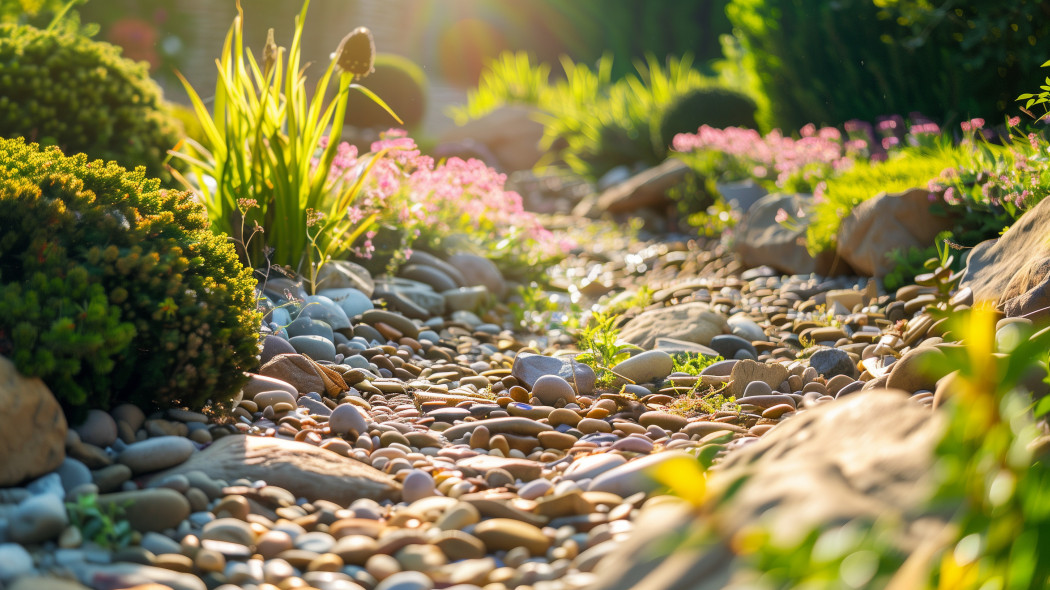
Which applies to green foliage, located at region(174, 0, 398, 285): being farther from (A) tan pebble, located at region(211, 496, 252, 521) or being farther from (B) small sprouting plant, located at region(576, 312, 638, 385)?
(A) tan pebble, located at region(211, 496, 252, 521)

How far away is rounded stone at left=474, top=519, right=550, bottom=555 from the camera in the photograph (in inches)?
80.7

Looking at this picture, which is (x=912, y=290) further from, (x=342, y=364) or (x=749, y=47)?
(x=749, y=47)

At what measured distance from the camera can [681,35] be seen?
18.0 metres

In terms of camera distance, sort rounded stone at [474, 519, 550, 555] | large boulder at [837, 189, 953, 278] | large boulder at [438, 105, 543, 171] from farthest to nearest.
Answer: large boulder at [438, 105, 543, 171], large boulder at [837, 189, 953, 278], rounded stone at [474, 519, 550, 555]

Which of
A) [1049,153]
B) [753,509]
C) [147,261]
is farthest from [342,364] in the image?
[1049,153]

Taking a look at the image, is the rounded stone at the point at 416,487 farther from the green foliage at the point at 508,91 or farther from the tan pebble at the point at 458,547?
the green foliage at the point at 508,91

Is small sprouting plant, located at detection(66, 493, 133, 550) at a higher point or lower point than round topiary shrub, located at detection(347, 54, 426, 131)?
lower

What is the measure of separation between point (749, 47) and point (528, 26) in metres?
11.8

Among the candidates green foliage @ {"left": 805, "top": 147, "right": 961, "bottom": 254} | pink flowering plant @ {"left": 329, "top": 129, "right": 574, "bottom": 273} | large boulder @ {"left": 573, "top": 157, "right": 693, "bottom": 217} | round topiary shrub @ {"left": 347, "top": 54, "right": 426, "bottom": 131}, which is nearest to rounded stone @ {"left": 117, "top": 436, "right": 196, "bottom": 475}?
pink flowering plant @ {"left": 329, "top": 129, "right": 574, "bottom": 273}

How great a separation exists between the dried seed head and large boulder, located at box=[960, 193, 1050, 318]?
3079mm

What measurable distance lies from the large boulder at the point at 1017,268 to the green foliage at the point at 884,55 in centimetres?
361

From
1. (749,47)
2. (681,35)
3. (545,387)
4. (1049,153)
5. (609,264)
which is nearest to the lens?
(545,387)

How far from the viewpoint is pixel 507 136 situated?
1323 cm

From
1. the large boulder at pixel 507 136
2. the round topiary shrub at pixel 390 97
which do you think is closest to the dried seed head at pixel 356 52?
the large boulder at pixel 507 136
